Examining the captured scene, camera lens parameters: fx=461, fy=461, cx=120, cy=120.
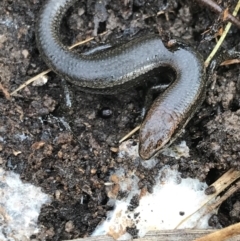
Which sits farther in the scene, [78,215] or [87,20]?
[87,20]

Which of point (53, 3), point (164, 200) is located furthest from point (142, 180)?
point (53, 3)

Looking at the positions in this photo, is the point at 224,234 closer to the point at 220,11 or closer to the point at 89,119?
the point at 89,119

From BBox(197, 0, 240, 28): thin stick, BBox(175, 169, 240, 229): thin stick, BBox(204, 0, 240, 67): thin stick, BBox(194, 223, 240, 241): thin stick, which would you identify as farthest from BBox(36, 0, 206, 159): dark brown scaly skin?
BBox(194, 223, 240, 241): thin stick

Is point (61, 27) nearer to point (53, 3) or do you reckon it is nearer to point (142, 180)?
point (53, 3)

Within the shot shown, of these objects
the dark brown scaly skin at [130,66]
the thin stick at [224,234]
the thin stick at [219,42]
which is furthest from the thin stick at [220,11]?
the thin stick at [224,234]

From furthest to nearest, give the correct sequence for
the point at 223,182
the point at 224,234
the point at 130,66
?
1. the point at 130,66
2. the point at 223,182
3. the point at 224,234

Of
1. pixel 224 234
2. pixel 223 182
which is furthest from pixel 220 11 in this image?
pixel 224 234
